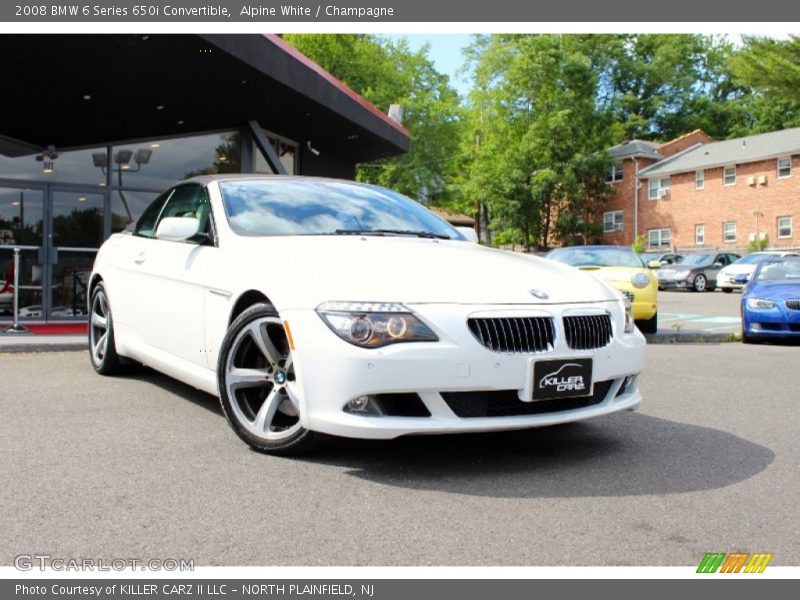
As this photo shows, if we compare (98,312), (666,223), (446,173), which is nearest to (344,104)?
(98,312)

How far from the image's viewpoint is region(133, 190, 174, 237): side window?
5778 millimetres

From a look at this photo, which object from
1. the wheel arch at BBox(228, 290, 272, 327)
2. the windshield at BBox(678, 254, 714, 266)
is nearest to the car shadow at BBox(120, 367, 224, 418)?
the wheel arch at BBox(228, 290, 272, 327)

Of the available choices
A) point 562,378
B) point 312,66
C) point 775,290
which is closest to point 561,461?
point 562,378

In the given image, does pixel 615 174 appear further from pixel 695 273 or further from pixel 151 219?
pixel 151 219

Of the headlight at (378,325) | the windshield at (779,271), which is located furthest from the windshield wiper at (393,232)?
the windshield at (779,271)

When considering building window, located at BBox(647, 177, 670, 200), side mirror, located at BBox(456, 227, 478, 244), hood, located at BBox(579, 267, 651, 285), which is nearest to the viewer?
side mirror, located at BBox(456, 227, 478, 244)

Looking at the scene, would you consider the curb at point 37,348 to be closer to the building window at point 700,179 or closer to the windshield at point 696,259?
the windshield at point 696,259

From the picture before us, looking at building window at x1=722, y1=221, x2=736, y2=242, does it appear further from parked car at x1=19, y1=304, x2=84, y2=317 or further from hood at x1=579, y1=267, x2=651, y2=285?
parked car at x1=19, y1=304, x2=84, y2=317

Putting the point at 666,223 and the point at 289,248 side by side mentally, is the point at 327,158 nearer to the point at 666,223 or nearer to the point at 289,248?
the point at 289,248

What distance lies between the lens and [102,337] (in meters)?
6.29

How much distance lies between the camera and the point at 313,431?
12.1 feet

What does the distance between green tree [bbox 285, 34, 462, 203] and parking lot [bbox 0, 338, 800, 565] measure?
3674cm

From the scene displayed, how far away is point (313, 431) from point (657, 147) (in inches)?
2094

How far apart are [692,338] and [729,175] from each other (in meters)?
38.6
